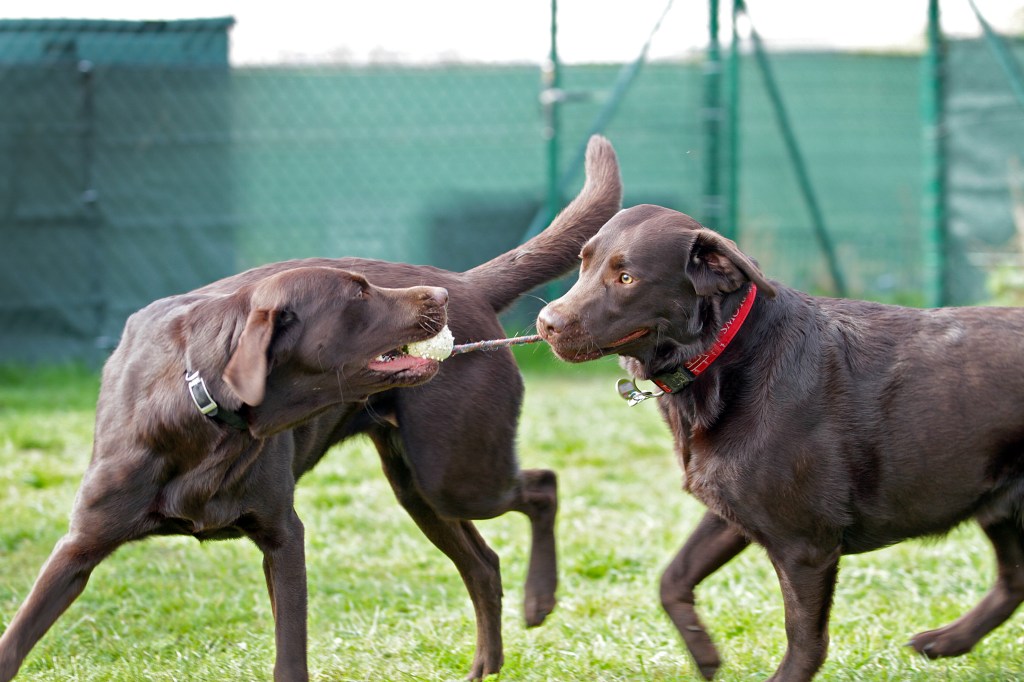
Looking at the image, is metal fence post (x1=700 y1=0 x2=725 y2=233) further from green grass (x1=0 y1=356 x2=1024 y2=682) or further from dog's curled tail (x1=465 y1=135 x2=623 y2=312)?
dog's curled tail (x1=465 y1=135 x2=623 y2=312)

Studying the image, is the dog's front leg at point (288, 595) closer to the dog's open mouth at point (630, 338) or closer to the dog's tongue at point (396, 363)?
the dog's tongue at point (396, 363)

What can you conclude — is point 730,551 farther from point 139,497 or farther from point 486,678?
point 139,497

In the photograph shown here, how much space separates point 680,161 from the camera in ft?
34.5

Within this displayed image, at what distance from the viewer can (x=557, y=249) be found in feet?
13.7

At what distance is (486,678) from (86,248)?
6687mm

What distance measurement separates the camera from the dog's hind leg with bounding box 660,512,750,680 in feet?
12.1

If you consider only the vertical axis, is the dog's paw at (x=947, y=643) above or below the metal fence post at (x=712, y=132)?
below

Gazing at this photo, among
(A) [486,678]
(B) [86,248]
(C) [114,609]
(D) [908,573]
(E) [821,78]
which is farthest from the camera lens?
(E) [821,78]

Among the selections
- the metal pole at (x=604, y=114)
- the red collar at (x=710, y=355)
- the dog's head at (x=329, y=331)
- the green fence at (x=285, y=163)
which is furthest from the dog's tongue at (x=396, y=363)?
the metal pole at (x=604, y=114)

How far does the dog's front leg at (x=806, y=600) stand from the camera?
3443 mm

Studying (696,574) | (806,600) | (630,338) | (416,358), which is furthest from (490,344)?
(806,600)

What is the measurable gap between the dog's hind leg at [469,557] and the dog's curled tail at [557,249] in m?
0.64

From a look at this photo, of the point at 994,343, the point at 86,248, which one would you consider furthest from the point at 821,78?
the point at 994,343

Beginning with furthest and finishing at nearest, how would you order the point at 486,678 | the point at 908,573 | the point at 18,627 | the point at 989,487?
1. the point at 908,573
2. the point at 486,678
3. the point at 989,487
4. the point at 18,627
